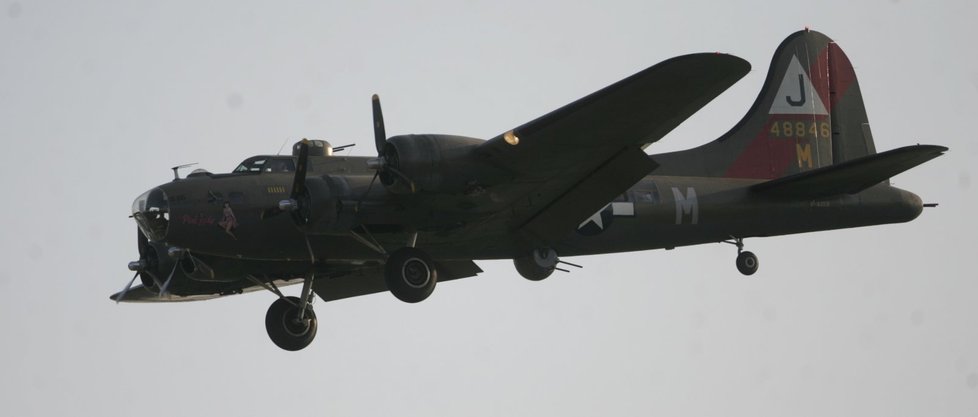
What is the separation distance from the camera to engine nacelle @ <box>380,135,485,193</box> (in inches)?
760

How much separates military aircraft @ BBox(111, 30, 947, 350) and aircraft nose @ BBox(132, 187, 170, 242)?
22mm

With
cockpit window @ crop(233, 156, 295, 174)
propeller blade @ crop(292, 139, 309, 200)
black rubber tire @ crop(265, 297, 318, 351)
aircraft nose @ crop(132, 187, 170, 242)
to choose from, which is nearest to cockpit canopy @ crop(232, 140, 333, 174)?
cockpit window @ crop(233, 156, 295, 174)

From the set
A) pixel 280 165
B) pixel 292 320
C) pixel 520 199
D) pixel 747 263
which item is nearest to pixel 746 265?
pixel 747 263

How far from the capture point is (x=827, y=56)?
25.8 meters

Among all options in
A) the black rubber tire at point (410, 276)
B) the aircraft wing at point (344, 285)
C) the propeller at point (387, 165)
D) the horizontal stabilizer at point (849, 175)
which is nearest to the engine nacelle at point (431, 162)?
the propeller at point (387, 165)

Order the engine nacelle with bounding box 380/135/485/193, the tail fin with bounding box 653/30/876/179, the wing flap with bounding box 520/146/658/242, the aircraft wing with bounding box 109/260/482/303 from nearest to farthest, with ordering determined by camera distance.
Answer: the engine nacelle with bounding box 380/135/485/193
the wing flap with bounding box 520/146/658/242
the aircraft wing with bounding box 109/260/482/303
the tail fin with bounding box 653/30/876/179

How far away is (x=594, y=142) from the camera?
19.7 meters

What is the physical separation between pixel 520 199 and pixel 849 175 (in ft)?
18.3

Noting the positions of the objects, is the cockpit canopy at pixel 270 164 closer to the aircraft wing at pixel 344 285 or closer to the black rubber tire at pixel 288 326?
the aircraft wing at pixel 344 285

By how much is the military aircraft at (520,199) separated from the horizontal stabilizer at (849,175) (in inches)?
1.3

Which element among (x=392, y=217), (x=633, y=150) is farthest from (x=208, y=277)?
(x=633, y=150)

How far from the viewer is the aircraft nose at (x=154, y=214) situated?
2005 cm

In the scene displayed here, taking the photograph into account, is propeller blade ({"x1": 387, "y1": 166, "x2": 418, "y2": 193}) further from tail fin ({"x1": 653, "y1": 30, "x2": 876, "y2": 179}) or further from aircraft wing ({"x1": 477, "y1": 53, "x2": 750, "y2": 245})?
tail fin ({"x1": 653, "y1": 30, "x2": 876, "y2": 179})

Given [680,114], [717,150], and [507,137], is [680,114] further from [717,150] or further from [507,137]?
[717,150]
